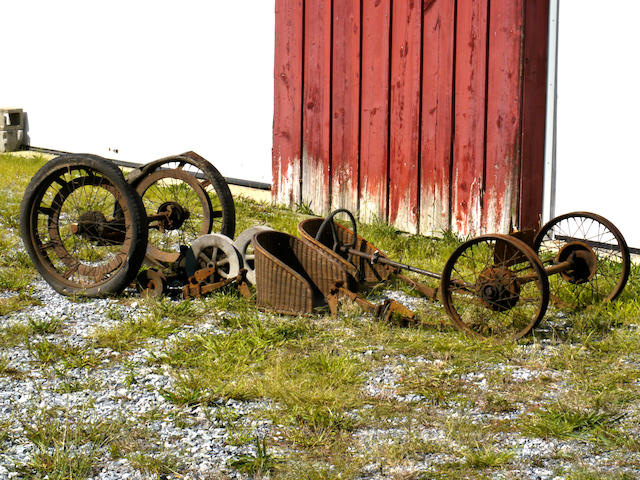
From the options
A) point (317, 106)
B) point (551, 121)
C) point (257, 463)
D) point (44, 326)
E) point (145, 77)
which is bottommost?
point (257, 463)

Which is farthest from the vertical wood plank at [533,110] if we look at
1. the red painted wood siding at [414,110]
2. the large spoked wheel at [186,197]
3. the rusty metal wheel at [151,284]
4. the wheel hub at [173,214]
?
the rusty metal wheel at [151,284]

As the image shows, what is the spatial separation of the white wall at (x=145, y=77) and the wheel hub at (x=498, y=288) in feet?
15.0

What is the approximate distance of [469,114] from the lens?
714 cm

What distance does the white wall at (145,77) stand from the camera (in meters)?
9.35

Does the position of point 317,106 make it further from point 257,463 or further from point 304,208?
point 257,463

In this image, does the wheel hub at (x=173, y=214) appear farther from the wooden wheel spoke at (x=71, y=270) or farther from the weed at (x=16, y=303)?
the weed at (x=16, y=303)

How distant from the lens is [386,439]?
12.5 feet

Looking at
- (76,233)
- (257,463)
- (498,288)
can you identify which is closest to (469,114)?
(498,288)

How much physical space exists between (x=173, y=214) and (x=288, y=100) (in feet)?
8.81

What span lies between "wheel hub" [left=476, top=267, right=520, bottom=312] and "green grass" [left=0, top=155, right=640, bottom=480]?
9.2 inches

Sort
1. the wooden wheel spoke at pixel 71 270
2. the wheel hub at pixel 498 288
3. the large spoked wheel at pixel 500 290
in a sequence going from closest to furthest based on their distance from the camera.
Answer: the large spoked wheel at pixel 500 290 < the wheel hub at pixel 498 288 < the wooden wheel spoke at pixel 71 270

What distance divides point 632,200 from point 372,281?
202 centimetres

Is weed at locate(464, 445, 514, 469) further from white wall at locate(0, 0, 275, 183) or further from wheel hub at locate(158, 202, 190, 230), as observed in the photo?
white wall at locate(0, 0, 275, 183)

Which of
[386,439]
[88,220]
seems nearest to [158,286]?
[88,220]
